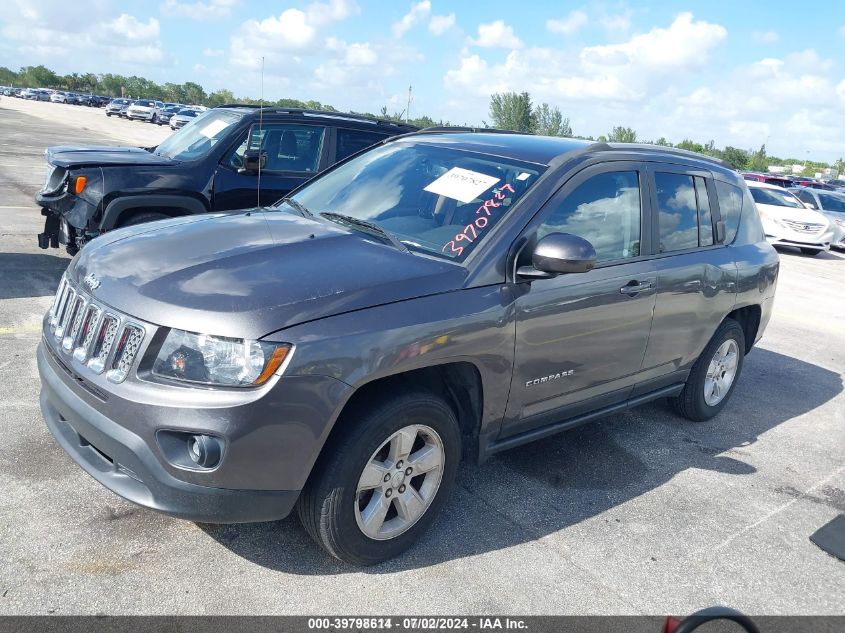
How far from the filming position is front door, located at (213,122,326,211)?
23.8 ft

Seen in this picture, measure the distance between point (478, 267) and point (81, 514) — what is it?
2156 mm

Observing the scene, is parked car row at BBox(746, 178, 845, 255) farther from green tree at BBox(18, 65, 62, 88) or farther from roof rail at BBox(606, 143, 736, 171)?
green tree at BBox(18, 65, 62, 88)

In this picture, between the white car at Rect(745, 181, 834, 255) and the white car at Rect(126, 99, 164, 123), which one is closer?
the white car at Rect(745, 181, 834, 255)

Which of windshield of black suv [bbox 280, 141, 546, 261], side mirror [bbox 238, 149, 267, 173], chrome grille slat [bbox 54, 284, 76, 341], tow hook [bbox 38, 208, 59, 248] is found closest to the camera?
chrome grille slat [bbox 54, 284, 76, 341]

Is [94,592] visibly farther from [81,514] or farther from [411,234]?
[411,234]

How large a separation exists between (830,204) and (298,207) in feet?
66.7

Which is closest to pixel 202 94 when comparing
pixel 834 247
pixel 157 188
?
pixel 834 247

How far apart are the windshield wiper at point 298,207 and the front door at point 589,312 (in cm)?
130

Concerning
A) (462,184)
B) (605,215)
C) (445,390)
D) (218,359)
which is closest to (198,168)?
(462,184)

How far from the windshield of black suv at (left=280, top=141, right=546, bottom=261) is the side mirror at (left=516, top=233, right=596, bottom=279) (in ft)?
1.02

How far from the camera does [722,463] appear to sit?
4.60 meters

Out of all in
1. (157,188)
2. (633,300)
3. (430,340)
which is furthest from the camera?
(157,188)

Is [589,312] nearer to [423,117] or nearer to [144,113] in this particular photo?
[423,117]

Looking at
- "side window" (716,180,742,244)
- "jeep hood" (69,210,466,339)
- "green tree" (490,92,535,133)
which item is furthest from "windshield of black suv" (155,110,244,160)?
"green tree" (490,92,535,133)
